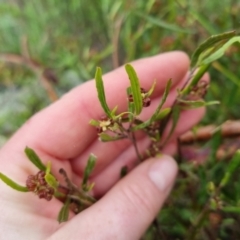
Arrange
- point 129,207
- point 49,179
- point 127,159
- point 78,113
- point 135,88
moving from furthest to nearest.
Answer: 1. point 127,159
2. point 78,113
3. point 129,207
4. point 49,179
5. point 135,88

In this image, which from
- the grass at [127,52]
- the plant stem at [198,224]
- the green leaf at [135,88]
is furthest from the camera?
the grass at [127,52]

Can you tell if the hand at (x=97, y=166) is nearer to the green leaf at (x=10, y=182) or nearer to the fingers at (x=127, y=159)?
the fingers at (x=127, y=159)

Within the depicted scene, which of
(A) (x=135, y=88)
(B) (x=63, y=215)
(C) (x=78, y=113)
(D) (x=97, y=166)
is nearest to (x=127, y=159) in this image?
(D) (x=97, y=166)

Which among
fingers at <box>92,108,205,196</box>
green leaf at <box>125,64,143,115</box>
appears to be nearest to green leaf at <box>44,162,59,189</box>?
green leaf at <box>125,64,143,115</box>

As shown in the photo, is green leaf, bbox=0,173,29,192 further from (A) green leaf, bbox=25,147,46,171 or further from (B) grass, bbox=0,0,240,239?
(B) grass, bbox=0,0,240,239

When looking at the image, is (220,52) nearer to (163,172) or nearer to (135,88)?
(135,88)

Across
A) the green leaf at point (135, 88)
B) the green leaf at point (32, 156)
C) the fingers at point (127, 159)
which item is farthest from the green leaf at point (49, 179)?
the fingers at point (127, 159)

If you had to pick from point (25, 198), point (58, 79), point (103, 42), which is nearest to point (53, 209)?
point (25, 198)
